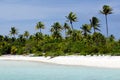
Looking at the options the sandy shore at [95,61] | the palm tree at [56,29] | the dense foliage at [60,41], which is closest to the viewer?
the sandy shore at [95,61]

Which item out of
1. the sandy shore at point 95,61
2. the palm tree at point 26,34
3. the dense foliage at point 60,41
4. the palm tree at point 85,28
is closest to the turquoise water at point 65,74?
the sandy shore at point 95,61

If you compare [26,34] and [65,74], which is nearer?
[65,74]

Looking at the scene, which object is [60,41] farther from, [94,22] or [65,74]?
[65,74]

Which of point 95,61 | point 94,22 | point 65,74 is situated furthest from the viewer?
point 94,22

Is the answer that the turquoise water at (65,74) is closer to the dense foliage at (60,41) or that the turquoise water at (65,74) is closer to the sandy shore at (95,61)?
the sandy shore at (95,61)

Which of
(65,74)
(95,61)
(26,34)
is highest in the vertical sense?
(26,34)

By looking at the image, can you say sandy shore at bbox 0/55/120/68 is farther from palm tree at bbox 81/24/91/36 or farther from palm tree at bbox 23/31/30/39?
palm tree at bbox 23/31/30/39

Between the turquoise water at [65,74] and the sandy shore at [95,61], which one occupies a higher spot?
the sandy shore at [95,61]

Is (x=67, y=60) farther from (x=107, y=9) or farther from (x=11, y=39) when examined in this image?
(x=11, y=39)

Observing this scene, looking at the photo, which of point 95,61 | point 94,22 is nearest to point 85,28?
point 94,22

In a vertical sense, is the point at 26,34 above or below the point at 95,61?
above

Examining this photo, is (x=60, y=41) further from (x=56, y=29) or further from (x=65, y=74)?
(x=65, y=74)

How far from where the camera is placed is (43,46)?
84.6m

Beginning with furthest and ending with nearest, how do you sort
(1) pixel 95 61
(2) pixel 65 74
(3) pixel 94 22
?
(3) pixel 94 22 < (1) pixel 95 61 < (2) pixel 65 74
